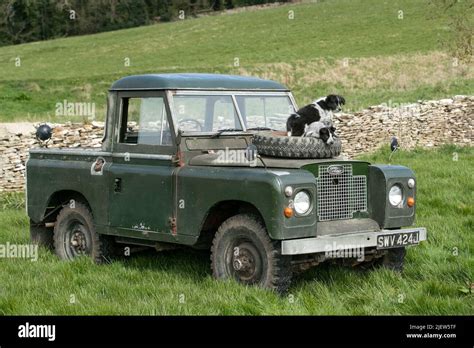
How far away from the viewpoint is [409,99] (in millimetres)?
23609

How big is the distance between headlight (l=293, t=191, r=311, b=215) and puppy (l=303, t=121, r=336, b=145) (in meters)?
0.83

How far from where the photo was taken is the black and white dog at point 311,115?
7867mm

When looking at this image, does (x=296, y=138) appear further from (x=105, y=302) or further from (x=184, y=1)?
(x=184, y=1)

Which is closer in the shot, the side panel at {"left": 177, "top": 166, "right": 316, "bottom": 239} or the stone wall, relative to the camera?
the side panel at {"left": 177, "top": 166, "right": 316, "bottom": 239}

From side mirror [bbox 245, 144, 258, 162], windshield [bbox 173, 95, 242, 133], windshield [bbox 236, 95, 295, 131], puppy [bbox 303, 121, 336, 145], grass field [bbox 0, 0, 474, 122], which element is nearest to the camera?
side mirror [bbox 245, 144, 258, 162]

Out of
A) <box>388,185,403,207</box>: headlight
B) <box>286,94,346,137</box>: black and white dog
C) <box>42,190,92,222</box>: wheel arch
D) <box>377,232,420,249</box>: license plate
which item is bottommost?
<box>377,232,420,249</box>: license plate

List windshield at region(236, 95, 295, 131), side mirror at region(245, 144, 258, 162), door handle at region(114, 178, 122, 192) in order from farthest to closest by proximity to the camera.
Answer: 1. windshield at region(236, 95, 295, 131)
2. door handle at region(114, 178, 122, 192)
3. side mirror at region(245, 144, 258, 162)

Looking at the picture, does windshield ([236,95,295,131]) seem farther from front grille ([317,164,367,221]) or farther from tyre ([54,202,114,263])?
tyre ([54,202,114,263])

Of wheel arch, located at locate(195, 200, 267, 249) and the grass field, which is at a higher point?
the grass field

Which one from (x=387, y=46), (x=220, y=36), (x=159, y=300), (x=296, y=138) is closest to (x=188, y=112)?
(x=296, y=138)

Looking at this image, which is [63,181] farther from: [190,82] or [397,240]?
[397,240]

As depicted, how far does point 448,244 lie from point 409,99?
15132 millimetres

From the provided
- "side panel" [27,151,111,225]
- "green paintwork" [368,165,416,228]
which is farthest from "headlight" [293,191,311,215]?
"side panel" [27,151,111,225]

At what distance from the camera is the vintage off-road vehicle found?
704cm
